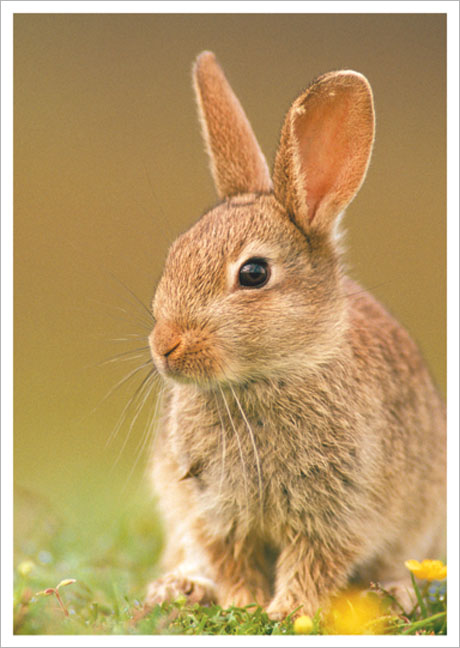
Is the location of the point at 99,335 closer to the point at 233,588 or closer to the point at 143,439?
the point at 143,439

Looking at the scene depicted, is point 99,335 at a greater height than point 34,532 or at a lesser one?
greater

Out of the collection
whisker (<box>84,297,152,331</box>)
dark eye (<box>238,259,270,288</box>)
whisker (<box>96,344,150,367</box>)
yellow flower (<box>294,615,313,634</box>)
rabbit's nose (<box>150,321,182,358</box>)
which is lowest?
yellow flower (<box>294,615,313,634</box>)

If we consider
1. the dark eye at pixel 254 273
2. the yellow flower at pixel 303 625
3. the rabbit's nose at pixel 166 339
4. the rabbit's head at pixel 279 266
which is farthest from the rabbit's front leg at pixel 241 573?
the dark eye at pixel 254 273

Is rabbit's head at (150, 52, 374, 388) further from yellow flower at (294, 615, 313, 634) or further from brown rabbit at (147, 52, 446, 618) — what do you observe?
yellow flower at (294, 615, 313, 634)

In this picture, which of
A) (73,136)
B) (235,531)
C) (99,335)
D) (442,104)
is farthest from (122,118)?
(235,531)

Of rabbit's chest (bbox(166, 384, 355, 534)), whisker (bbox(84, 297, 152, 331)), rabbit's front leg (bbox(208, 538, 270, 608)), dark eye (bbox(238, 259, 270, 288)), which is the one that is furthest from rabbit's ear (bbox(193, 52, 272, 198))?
rabbit's front leg (bbox(208, 538, 270, 608))

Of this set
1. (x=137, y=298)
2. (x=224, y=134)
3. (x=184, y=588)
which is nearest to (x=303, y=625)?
(x=184, y=588)

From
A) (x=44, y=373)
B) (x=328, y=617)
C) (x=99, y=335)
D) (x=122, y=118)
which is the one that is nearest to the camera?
(x=328, y=617)
